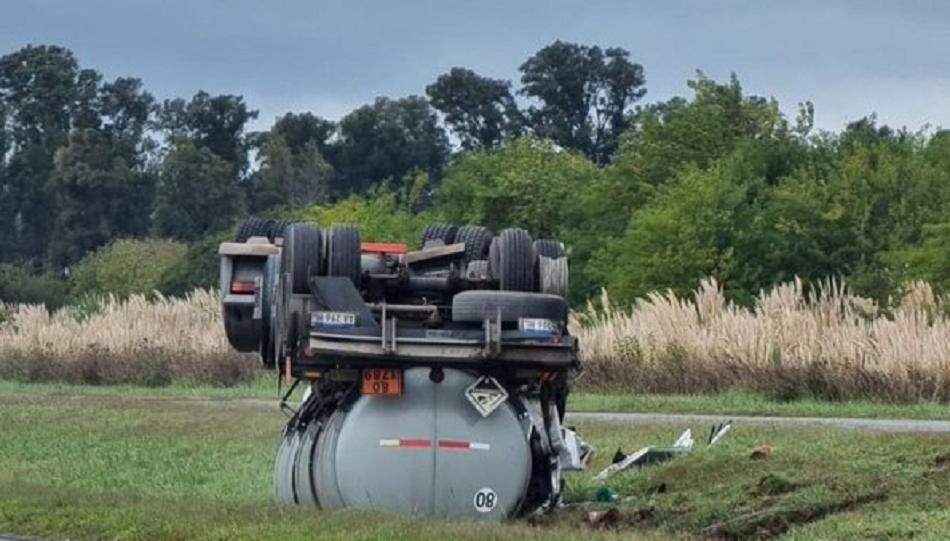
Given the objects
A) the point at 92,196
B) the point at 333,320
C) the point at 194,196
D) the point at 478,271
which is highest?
the point at 92,196

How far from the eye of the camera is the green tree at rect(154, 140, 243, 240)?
91125mm

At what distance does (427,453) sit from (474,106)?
8905 centimetres

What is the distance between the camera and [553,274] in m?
16.4

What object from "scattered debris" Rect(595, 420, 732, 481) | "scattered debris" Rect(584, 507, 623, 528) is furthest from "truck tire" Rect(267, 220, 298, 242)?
"scattered debris" Rect(595, 420, 732, 481)

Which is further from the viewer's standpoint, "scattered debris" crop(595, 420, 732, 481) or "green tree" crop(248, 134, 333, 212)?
"green tree" crop(248, 134, 333, 212)

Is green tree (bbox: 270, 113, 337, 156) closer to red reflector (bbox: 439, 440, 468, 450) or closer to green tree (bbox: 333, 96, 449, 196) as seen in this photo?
green tree (bbox: 333, 96, 449, 196)

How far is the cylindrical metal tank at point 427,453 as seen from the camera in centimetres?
1545

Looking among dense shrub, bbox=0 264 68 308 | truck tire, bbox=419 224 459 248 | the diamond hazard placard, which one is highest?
dense shrub, bbox=0 264 68 308

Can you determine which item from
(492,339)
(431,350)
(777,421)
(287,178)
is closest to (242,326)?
(431,350)

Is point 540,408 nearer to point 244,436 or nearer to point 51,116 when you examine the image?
point 244,436

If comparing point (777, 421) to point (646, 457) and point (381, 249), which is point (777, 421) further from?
point (381, 249)

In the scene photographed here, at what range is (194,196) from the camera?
92.2 metres

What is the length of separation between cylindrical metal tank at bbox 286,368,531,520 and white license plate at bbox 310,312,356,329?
25.1 inches

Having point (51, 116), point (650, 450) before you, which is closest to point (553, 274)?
point (650, 450)
